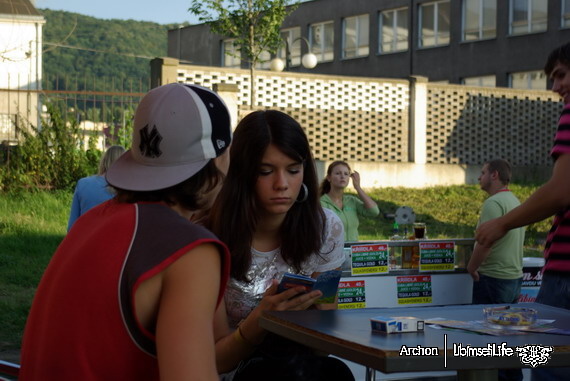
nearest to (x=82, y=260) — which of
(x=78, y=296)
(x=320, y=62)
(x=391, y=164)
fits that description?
(x=78, y=296)

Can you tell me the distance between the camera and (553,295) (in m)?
3.83

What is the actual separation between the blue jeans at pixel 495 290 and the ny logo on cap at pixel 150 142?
5157 millimetres

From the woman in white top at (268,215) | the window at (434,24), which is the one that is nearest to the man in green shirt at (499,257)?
the woman in white top at (268,215)

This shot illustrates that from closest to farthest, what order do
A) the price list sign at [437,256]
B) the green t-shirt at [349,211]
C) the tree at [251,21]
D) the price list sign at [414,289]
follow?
the price list sign at [414,289] → the price list sign at [437,256] → the green t-shirt at [349,211] → the tree at [251,21]

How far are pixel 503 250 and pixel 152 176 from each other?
5.99 meters

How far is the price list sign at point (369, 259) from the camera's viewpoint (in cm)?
589

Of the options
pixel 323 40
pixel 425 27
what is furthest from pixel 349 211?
pixel 323 40

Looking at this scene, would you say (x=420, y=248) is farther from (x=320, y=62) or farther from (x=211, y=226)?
(x=320, y=62)

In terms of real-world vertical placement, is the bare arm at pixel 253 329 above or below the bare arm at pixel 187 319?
below

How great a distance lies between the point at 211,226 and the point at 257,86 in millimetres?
17801

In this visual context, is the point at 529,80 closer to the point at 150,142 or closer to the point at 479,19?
the point at 479,19

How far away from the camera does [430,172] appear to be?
23750 millimetres

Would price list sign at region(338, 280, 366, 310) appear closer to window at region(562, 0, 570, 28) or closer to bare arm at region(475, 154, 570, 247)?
bare arm at region(475, 154, 570, 247)

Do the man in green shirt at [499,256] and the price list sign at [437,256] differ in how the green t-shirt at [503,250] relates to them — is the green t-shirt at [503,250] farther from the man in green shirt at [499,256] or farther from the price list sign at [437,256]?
the price list sign at [437,256]
